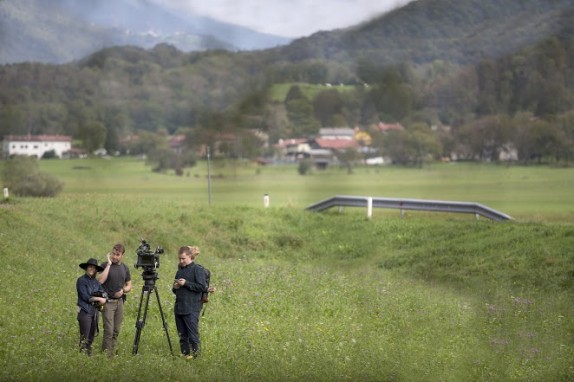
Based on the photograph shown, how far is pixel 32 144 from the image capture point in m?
22.4

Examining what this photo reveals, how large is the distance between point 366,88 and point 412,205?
47.6 feet

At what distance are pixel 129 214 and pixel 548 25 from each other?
17.7 meters

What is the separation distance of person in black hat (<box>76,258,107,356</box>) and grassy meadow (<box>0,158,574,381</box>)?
34cm

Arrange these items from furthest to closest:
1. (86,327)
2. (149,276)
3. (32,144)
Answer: (32,144) < (86,327) < (149,276)

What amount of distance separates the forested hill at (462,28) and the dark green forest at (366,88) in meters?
0.01

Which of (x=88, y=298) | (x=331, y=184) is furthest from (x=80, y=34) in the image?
(x=331, y=184)

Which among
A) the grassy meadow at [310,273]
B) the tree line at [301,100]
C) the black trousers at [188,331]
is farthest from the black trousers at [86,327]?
the tree line at [301,100]

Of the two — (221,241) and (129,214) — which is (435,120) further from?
(129,214)

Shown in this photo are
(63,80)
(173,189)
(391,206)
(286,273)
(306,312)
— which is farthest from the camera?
(173,189)

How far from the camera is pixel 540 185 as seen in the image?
20969 millimetres

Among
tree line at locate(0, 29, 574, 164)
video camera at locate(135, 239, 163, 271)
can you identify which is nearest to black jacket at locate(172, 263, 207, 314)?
video camera at locate(135, 239, 163, 271)

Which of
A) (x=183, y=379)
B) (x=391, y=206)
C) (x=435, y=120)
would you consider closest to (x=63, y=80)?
(x=435, y=120)

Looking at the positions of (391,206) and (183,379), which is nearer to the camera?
(183,379)

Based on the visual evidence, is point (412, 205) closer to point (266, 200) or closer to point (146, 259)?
point (266, 200)
